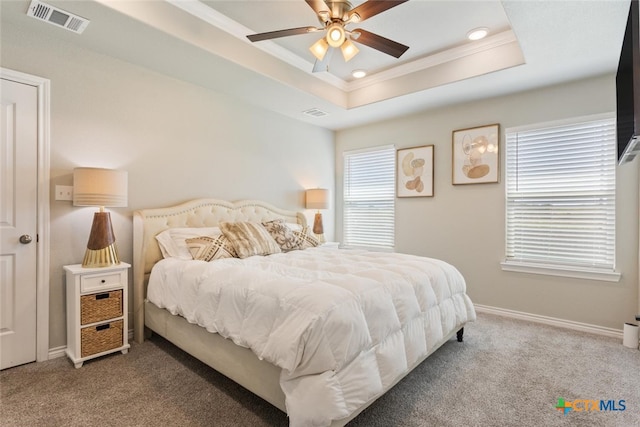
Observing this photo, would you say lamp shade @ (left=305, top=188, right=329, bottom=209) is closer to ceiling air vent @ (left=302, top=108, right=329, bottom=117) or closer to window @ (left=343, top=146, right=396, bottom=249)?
window @ (left=343, top=146, right=396, bottom=249)

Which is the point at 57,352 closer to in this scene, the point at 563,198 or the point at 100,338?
the point at 100,338

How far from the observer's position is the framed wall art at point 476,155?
146 inches

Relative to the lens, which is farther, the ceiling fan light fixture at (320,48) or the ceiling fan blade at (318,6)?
the ceiling fan light fixture at (320,48)

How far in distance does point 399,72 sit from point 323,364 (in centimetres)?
337

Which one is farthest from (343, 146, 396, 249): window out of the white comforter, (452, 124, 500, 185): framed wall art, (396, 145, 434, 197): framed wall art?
the white comforter

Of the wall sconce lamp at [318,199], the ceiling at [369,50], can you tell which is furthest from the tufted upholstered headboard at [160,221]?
the ceiling at [369,50]

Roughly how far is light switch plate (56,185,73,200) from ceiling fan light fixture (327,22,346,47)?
7.77ft

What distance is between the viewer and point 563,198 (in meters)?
3.31

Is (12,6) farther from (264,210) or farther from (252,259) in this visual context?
(264,210)

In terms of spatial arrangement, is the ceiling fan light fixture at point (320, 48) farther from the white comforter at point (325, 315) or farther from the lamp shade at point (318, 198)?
the lamp shade at point (318, 198)

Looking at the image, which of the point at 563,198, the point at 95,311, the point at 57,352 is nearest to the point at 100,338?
the point at 95,311

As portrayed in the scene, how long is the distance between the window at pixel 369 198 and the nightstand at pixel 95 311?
3351 mm

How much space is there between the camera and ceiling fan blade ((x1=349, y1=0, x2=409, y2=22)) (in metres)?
1.93

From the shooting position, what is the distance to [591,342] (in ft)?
9.43
